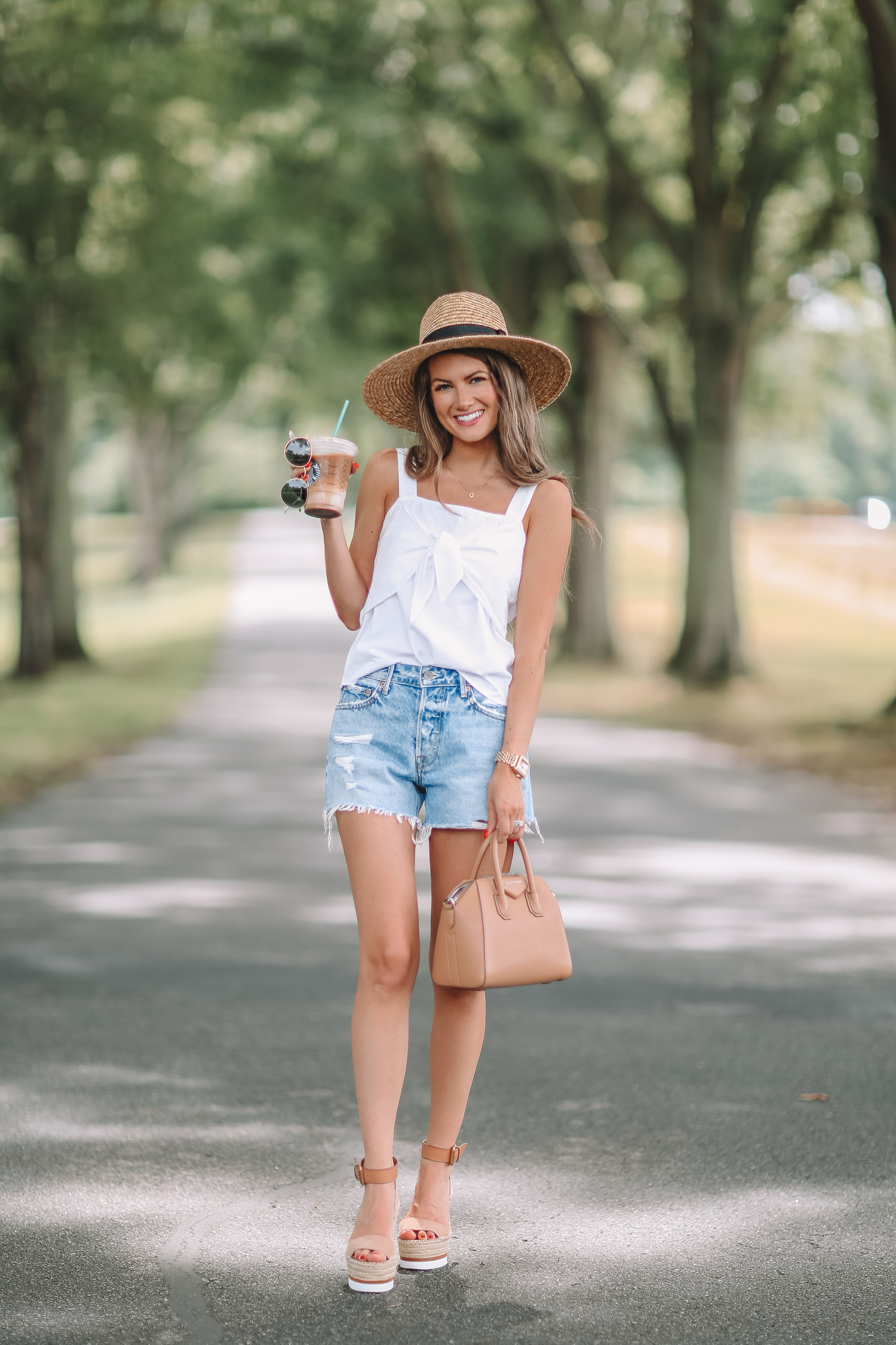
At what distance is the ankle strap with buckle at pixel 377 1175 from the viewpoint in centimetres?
341

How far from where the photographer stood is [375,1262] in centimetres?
330

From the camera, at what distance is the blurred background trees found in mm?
16281

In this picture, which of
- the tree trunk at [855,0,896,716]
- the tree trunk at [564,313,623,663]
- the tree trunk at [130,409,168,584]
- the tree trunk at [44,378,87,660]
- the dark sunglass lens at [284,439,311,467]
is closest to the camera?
the dark sunglass lens at [284,439,311,467]

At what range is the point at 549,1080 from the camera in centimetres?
480

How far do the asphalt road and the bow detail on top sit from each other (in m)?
1.43

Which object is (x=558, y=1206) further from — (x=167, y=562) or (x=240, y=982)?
(x=167, y=562)

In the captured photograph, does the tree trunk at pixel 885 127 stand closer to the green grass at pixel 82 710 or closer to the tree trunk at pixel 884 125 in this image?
the tree trunk at pixel 884 125

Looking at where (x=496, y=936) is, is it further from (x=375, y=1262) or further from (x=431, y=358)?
(x=431, y=358)

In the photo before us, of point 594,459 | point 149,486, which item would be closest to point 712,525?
point 594,459

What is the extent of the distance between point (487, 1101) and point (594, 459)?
1829cm

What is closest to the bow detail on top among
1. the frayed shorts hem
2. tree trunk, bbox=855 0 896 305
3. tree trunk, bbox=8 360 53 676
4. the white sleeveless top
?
the white sleeveless top

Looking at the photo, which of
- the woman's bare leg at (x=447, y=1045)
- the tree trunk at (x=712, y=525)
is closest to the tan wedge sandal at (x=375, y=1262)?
the woman's bare leg at (x=447, y=1045)

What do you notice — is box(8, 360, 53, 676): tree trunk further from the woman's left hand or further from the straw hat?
the woman's left hand

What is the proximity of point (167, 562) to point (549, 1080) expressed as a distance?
42.9m
